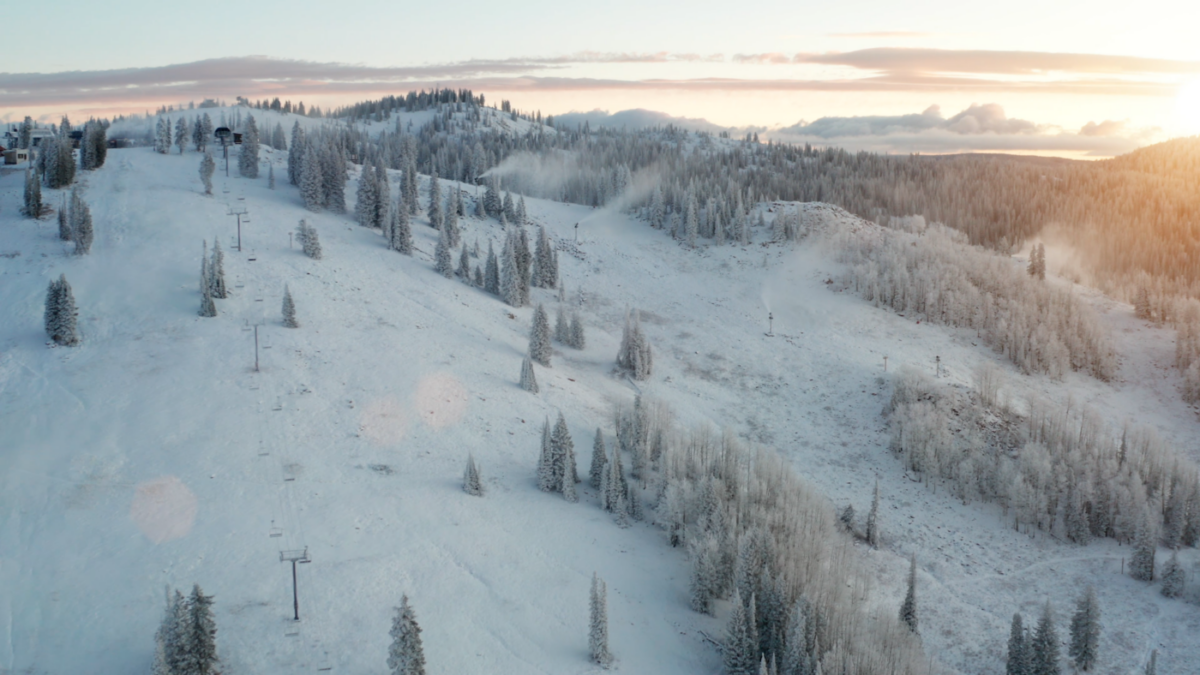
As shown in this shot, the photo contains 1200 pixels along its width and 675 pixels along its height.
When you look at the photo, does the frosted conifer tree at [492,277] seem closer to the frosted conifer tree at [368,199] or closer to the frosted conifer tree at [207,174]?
the frosted conifer tree at [368,199]

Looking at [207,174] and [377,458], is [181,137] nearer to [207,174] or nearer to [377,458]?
[207,174]

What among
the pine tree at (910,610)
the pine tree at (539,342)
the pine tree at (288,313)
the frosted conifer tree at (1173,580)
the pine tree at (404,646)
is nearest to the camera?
the pine tree at (404,646)

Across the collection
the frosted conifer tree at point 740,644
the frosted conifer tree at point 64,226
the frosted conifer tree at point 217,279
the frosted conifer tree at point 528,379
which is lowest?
the frosted conifer tree at point 740,644

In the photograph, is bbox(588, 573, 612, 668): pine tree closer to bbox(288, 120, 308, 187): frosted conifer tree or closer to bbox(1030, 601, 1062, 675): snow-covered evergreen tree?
bbox(1030, 601, 1062, 675): snow-covered evergreen tree

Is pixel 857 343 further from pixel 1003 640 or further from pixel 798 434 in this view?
pixel 1003 640

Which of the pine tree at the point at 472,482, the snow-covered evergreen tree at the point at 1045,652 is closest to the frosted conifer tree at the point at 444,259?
the pine tree at the point at 472,482

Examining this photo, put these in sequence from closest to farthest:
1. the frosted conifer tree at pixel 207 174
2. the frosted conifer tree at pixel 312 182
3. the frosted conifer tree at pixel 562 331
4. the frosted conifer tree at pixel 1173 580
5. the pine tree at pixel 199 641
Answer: the pine tree at pixel 199 641 → the frosted conifer tree at pixel 1173 580 → the frosted conifer tree at pixel 562 331 → the frosted conifer tree at pixel 207 174 → the frosted conifer tree at pixel 312 182

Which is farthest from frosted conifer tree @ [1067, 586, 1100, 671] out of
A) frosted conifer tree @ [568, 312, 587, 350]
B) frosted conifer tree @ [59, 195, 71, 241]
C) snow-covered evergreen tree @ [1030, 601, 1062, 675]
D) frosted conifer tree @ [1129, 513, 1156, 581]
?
frosted conifer tree @ [59, 195, 71, 241]

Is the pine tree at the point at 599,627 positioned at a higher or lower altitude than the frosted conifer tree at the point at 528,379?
lower
